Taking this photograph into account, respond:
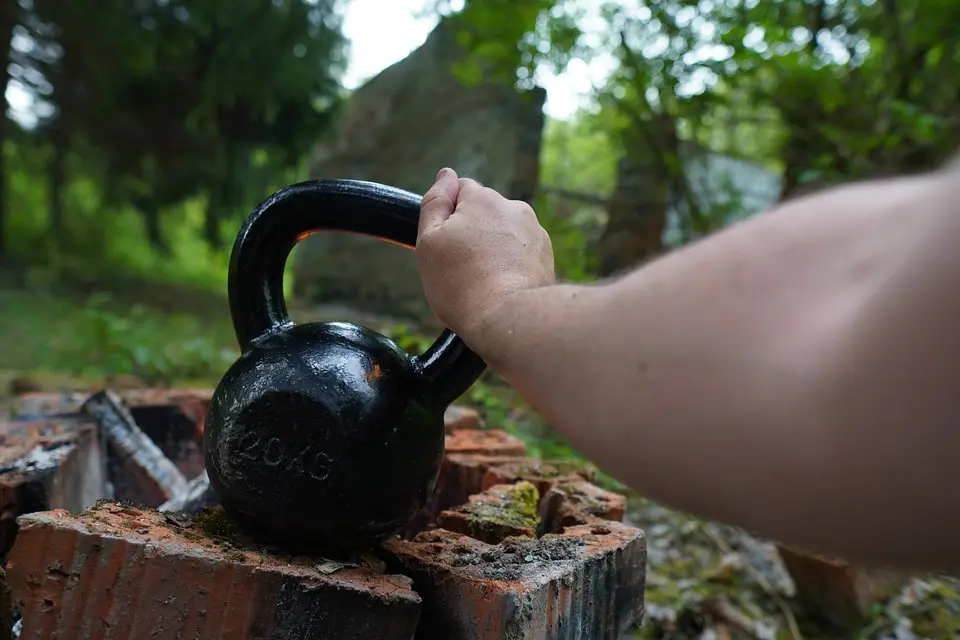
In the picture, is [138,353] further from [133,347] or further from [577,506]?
[577,506]

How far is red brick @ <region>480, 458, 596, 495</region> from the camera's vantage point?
4.96 ft

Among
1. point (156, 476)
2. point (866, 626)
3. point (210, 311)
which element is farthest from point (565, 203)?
point (156, 476)

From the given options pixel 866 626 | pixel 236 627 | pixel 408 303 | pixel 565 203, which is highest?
pixel 565 203

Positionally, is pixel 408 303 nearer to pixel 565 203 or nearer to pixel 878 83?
pixel 565 203

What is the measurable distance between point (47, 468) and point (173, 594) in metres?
0.62

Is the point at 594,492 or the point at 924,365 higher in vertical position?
the point at 924,365

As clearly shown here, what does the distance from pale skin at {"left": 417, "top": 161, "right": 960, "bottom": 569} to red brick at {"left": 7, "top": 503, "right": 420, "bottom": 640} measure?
1.37ft

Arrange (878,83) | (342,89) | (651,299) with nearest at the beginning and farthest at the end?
(651,299), (878,83), (342,89)

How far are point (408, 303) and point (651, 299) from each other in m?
3.64

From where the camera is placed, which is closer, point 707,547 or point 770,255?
point 770,255

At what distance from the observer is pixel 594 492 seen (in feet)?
4.71

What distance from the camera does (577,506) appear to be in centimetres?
135

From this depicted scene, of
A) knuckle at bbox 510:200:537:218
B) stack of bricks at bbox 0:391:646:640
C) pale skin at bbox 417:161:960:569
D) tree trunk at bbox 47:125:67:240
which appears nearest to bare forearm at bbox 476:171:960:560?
pale skin at bbox 417:161:960:569

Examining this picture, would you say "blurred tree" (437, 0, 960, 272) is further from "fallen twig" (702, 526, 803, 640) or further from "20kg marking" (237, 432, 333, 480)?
"20kg marking" (237, 432, 333, 480)
